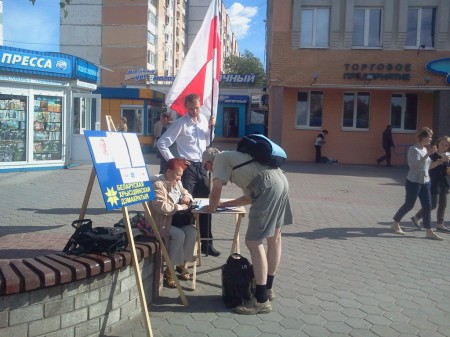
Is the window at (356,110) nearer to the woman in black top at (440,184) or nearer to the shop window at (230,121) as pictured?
the woman in black top at (440,184)

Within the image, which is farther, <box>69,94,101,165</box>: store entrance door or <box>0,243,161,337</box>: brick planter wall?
<box>69,94,101,165</box>: store entrance door

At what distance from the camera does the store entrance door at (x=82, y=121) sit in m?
16.3

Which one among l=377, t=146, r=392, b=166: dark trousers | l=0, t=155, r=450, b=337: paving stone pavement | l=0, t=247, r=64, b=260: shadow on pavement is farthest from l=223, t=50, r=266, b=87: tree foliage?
l=0, t=247, r=64, b=260: shadow on pavement

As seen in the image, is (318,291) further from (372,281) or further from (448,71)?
(448,71)

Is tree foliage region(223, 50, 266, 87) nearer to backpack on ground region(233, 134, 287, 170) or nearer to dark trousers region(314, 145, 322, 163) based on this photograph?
dark trousers region(314, 145, 322, 163)

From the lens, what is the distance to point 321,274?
608 cm

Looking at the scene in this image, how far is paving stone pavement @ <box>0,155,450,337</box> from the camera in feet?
14.8

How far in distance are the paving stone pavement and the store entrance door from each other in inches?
163

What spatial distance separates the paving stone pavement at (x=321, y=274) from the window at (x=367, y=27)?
37.4 feet

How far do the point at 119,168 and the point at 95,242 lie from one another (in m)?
0.64

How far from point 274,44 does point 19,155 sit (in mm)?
11418

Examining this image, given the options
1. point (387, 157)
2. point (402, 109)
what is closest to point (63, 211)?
point (387, 157)

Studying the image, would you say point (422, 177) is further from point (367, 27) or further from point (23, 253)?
point (367, 27)

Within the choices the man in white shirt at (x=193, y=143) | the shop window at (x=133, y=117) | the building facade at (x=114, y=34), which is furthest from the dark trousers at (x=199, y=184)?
the building facade at (x=114, y=34)
